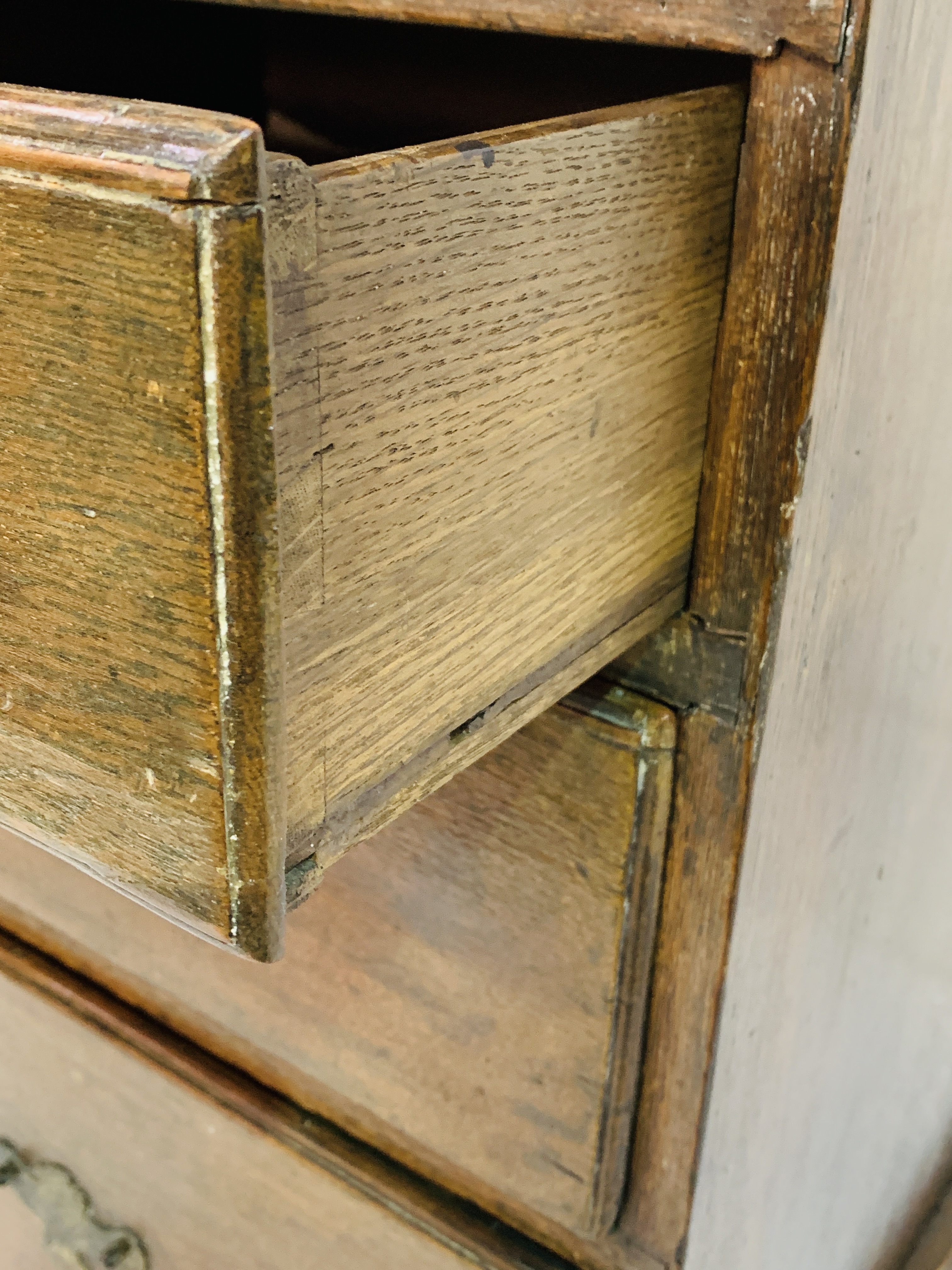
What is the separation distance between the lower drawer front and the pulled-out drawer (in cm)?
36

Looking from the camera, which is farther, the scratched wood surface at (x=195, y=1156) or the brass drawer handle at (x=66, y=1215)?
the brass drawer handle at (x=66, y=1215)

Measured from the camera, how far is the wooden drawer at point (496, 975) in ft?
1.48

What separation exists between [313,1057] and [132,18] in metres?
0.53

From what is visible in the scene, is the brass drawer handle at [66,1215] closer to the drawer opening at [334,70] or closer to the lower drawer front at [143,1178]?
the lower drawer front at [143,1178]

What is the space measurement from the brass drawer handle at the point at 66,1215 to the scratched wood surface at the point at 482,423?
20.0 inches

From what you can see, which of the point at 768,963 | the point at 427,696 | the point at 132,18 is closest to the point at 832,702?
the point at 768,963

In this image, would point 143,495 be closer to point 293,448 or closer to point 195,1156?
point 293,448

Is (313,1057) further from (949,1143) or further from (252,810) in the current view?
(949,1143)

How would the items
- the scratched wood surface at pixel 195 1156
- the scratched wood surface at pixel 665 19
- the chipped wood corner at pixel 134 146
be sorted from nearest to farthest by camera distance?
the chipped wood corner at pixel 134 146 < the scratched wood surface at pixel 665 19 < the scratched wood surface at pixel 195 1156

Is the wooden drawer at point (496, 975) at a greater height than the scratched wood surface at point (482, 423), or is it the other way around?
the scratched wood surface at point (482, 423)

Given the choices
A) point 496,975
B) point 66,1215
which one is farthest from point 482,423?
point 66,1215

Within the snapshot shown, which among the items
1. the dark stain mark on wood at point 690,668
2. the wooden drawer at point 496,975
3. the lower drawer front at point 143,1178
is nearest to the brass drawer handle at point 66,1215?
the lower drawer front at point 143,1178

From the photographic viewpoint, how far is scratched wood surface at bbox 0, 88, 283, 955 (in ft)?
0.68

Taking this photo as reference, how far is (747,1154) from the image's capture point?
20.9 inches
